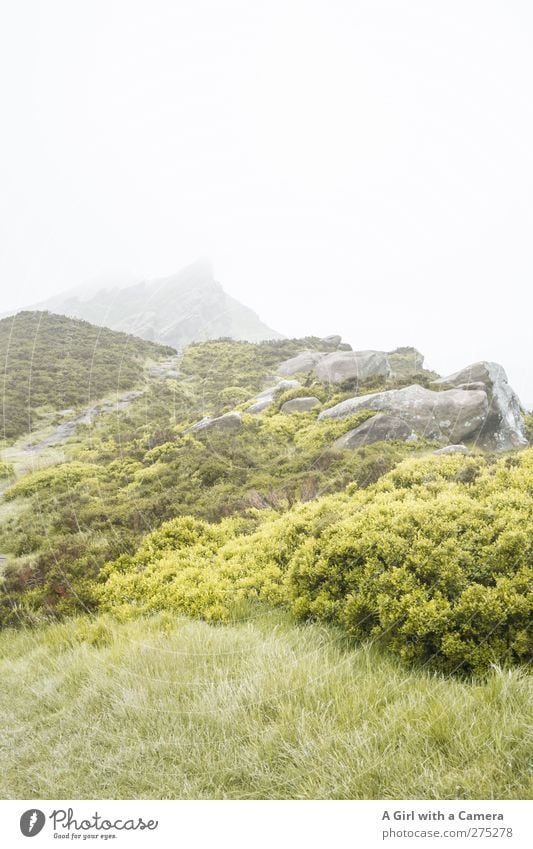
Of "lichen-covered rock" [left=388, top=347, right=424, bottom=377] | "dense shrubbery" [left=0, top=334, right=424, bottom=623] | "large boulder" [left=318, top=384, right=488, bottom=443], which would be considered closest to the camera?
"dense shrubbery" [left=0, top=334, right=424, bottom=623]

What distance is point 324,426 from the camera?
491 inches

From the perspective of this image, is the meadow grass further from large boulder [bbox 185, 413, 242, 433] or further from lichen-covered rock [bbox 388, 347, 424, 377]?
lichen-covered rock [bbox 388, 347, 424, 377]

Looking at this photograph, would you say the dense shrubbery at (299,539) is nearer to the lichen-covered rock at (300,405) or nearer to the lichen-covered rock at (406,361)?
the lichen-covered rock at (300,405)

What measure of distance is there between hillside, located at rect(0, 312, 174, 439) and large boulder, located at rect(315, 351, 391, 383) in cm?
1257

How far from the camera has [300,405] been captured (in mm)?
15781

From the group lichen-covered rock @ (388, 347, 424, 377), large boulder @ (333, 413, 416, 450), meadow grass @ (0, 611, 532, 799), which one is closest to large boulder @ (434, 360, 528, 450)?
large boulder @ (333, 413, 416, 450)

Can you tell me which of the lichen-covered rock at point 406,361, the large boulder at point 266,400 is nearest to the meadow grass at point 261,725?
the large boulder at point 266,400

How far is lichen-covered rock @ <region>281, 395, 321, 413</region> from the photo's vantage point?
15.6 m

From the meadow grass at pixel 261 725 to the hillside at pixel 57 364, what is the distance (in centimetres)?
1733

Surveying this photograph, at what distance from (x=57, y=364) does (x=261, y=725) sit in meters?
27.7

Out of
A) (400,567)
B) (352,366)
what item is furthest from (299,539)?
(352,366)
